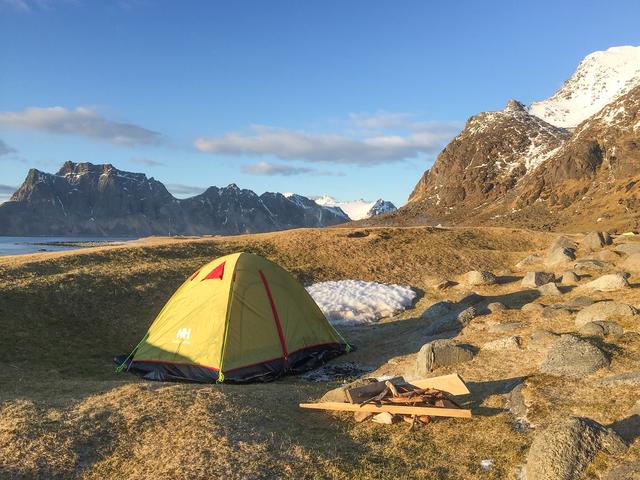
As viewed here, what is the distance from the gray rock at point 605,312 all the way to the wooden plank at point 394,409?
7267mm

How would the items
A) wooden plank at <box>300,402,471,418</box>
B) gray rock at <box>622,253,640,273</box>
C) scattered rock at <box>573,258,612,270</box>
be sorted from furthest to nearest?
1. scattered rock at <box>573,258,612,270</box>
2. gray rock at <box>622,253,640,273</box>
3. wooden plank at <box>300,402,471,418</box>

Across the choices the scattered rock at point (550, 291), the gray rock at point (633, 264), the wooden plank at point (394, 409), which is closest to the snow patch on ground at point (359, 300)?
the scattered rock at point (550, 291)

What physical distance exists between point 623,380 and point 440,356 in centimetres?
479

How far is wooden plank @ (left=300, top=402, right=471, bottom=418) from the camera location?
1012 centimetres

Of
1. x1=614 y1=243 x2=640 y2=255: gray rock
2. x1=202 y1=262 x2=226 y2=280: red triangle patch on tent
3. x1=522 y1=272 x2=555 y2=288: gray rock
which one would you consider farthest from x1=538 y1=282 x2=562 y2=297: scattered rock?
x1=202 y1=262 x2=226 y2=280: red triangle patch on tent

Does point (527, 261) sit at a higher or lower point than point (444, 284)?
higher

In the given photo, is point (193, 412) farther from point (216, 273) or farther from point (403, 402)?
point (216, 273)

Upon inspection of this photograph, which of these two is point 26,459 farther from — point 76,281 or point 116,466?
point 76,281

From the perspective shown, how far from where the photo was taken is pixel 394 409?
1048 centimetres

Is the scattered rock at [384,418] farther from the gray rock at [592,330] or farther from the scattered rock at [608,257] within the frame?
the scattered rock at [608,257]

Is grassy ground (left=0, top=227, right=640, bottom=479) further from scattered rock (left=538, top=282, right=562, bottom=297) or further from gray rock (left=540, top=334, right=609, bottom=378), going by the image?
scattered rock (left=538, top=282, right=562, bottom=297)

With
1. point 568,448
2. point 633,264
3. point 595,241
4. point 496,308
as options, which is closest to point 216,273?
point 496,308

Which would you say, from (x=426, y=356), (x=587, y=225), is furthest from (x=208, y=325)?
(x=587, y=225)

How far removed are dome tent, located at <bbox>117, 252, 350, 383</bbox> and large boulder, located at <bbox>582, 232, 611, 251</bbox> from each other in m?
22.4
